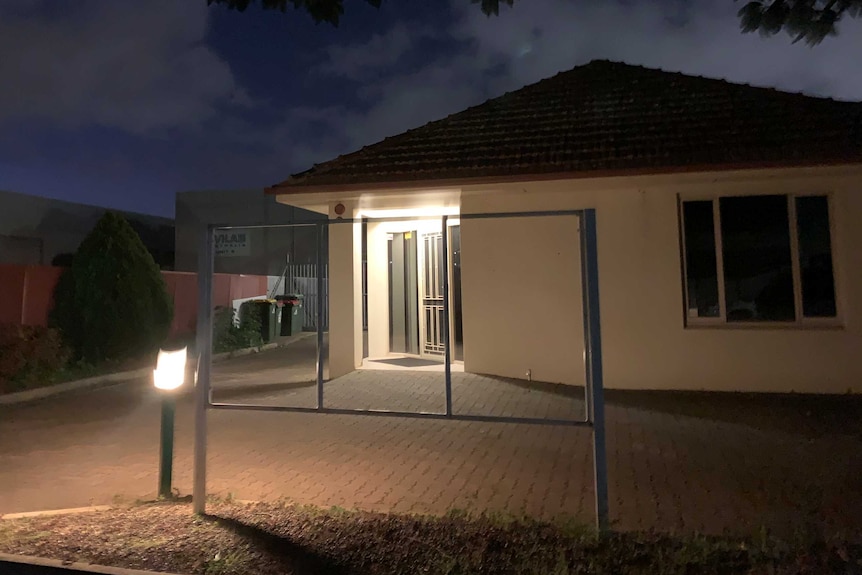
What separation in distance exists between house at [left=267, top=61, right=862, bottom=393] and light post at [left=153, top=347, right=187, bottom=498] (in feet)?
12.1

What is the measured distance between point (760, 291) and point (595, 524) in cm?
596

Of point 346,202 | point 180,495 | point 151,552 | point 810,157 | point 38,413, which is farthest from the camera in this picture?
point 346,202

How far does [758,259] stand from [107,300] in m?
10.8

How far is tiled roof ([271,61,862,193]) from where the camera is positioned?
8.16 meters

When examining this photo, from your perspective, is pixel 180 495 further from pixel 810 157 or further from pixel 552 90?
pixel 552 90

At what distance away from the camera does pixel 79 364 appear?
1083 centimetres

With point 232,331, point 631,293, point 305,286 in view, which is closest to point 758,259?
point 631,293

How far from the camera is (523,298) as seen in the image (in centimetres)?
949

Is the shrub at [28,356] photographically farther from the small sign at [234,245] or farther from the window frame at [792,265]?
the small sign at [234,245]

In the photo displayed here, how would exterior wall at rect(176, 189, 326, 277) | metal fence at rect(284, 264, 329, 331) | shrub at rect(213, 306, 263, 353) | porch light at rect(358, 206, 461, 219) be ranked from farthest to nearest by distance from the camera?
exterior wall at rect(176, 189, 326, 277) < metal fence at rect(284, 264, 329, 331) < shrub at rect(213, 306, 263, 353) < porch light at rect(358, 206, 461, 219)

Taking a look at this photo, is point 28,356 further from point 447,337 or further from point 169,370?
point 447,337

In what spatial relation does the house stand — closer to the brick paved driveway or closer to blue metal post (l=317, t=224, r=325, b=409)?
Result: the brick paved driveway

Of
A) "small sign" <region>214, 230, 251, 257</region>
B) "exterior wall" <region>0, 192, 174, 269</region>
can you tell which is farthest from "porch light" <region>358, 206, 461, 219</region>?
"exterior wall" <region>0, 192, 174, 269</region>

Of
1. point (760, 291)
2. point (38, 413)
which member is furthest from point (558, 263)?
point (38, 413)
